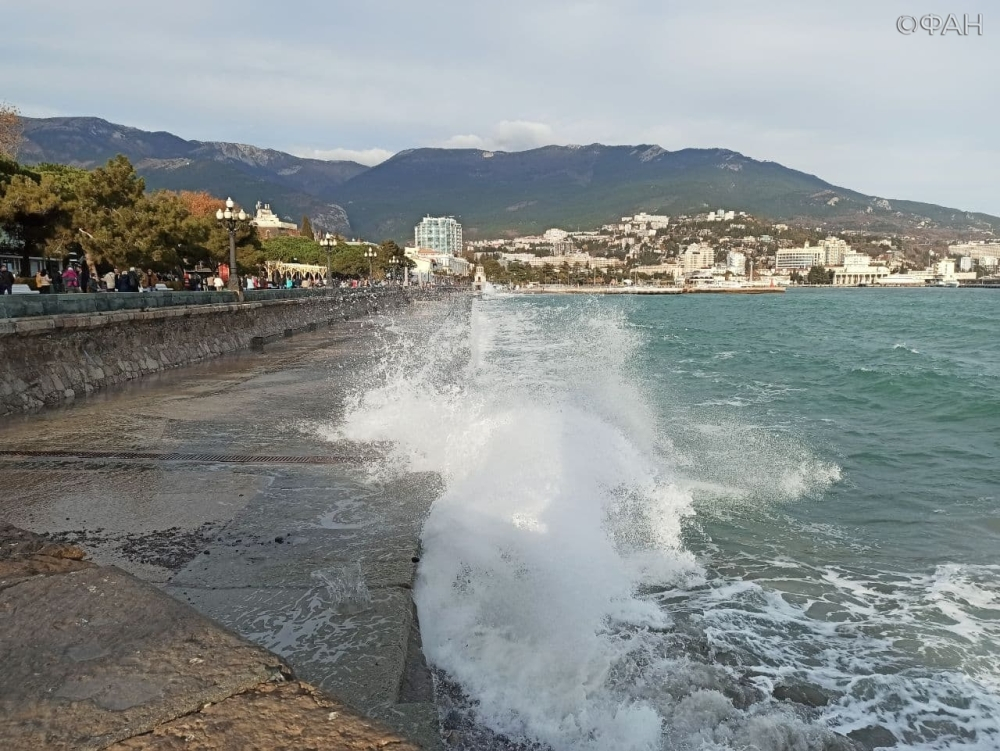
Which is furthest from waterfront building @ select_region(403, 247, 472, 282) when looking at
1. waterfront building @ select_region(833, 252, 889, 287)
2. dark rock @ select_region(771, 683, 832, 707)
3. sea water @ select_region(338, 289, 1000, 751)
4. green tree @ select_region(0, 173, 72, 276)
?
dark rock @ select_region(771, 683, 832, 707)

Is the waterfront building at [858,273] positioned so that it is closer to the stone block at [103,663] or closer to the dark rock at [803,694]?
the dark rock at [803,694]

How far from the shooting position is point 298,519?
16.0 ft

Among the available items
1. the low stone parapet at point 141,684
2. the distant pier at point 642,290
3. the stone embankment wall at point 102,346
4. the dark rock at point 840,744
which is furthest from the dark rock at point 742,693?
A: the distant pier at point 642,290

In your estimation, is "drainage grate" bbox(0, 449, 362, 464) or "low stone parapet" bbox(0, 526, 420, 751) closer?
"low stone parapet" bbox(0, 526, 420, 751)

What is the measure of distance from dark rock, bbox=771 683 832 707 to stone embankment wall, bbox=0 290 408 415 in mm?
10290

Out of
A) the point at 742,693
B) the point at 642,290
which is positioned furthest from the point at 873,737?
the point at 642,290

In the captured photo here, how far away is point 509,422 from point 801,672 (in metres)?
3.71

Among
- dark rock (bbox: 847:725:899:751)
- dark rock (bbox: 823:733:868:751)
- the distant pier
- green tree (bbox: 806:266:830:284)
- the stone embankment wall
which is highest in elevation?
green tree (bbox: 806:266:830:284)

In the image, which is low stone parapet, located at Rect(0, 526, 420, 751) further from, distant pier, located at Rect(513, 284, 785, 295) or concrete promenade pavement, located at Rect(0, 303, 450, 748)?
Result: distant pier, located at Rect(513, 284, 785, 295)

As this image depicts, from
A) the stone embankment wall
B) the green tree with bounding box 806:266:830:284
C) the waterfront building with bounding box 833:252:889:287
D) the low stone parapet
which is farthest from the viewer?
the green tree with bounding box 806:266:830:284

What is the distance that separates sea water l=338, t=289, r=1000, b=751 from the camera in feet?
10.7

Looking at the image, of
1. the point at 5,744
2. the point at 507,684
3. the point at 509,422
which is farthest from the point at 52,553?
the point at 509,422

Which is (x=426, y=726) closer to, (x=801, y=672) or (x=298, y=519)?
(x=801, y=672)

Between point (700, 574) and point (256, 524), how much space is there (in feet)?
9.74
